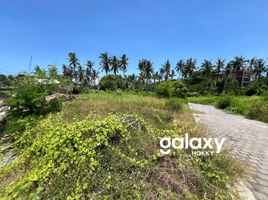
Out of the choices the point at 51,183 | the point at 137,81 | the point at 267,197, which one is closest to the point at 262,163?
the point at 267,197

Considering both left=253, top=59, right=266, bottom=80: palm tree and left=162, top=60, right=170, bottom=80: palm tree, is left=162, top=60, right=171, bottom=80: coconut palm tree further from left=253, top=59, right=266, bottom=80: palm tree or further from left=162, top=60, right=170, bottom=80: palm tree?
left=253, top=59, right=266, bottom=80: palm tree

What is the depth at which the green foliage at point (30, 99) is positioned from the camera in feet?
16.3

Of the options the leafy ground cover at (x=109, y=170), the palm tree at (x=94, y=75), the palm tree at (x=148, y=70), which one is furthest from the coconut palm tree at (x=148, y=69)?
the leafy ground cover at (x=109, y=170)

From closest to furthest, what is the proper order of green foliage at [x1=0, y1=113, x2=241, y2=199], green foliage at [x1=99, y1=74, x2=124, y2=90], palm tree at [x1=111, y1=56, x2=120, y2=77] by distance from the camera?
green foliage at [x1=0, y1=113, x2=241, y2=199]
green foliage at [x1=99, y1=74, x2=124, y2=90]
palm tree at [x1=111, y1=56, x2=120, y2=77]

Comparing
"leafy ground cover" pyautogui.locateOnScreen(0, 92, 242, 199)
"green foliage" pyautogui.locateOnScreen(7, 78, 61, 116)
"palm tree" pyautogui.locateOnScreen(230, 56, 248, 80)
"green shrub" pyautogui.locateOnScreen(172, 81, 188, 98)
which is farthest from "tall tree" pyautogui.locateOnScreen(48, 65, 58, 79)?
"palm tree" pyautogui.locateOnScreen(230, 56, 248, 80)

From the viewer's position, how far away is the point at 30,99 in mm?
4980

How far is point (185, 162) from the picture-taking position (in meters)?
2.31

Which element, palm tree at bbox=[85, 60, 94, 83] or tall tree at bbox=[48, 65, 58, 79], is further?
palm tree at bbox=[85, 60, 94, 83]

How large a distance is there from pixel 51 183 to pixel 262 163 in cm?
394

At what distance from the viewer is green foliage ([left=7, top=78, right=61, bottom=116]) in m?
4.95

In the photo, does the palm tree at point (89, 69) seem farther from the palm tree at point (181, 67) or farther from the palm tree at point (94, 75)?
the palm tree at point (181, 67)

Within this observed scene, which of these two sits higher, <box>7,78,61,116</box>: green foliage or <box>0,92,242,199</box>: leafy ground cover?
<box>7,78,61,116</box>: green foliage

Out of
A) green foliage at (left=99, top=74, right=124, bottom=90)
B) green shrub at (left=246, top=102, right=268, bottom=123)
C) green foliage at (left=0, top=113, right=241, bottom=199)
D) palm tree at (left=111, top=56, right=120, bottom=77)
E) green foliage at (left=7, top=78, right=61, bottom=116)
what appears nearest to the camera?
green foliage at (left=0, top=113, right=241, bottom=199)

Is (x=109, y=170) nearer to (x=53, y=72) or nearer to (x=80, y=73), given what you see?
(x=53, y=72)
